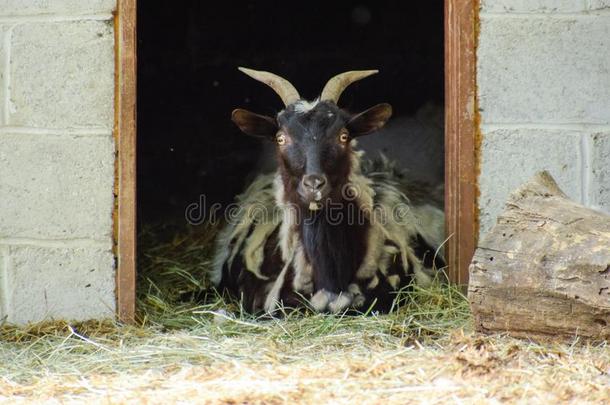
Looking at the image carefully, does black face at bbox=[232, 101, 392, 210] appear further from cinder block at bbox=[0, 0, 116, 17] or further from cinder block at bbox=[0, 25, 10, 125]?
cinder block at bbox=[0, 25, 10, 125]

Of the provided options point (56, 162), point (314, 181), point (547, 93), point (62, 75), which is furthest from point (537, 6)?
point (56, 162)

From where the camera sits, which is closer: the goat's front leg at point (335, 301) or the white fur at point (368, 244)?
the goat's front leg at point (335, 301)

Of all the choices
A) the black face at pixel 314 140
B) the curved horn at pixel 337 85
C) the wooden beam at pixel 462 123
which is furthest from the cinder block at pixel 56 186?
the wooden beam at pixel 462 123

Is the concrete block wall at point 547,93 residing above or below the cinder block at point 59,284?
above

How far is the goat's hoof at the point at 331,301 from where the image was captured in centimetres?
611

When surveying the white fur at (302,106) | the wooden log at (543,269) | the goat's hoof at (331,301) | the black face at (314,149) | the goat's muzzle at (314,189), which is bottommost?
the goat's hoof at (331,301)

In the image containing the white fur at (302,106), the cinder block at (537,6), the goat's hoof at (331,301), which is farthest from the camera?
the white fur at (302,106)

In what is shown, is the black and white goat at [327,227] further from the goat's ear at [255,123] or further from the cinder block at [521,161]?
the cinder block at [521,161]

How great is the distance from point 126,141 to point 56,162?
47cm

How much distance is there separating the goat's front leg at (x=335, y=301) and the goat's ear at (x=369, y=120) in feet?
3.59

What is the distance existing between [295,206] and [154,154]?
3.33m

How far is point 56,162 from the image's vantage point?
19.6ft

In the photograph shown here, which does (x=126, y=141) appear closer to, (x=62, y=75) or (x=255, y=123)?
(x=62, y=75)

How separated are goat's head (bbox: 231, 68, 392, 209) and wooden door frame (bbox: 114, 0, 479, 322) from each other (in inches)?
26.4
